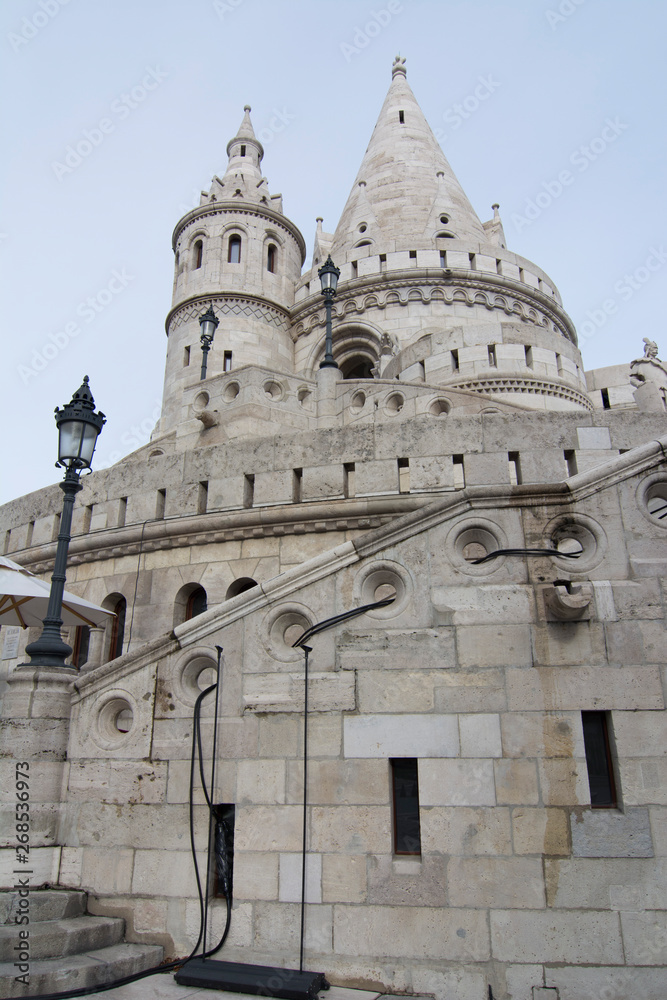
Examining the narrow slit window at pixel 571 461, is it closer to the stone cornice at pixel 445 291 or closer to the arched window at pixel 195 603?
the arched window at pixel 195 603

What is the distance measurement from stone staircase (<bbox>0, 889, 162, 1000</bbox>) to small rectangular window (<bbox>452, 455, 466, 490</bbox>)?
222 inches

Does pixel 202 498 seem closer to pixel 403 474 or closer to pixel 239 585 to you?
pixel 239 585

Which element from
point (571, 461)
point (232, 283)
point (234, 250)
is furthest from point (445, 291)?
point (571, 461)

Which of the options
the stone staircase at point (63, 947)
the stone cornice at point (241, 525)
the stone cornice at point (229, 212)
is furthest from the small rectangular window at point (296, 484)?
the stone cornice at point (229, 212)

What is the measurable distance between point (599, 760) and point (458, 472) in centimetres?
434

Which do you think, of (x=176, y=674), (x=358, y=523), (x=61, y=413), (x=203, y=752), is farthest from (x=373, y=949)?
(x=61, y=413)

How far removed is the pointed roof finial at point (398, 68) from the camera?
1382 inches

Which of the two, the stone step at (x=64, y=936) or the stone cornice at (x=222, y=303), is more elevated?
the stone cornice at (x=222, y=303)

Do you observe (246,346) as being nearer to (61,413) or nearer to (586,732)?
(61,413)

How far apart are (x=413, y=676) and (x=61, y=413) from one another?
427 cm

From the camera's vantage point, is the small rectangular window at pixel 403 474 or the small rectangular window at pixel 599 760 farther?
the small rectangular window at pixel 403 474

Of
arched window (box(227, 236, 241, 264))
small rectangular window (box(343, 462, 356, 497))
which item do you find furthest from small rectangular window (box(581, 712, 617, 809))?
arched window (box(227, 236, 241, 264))

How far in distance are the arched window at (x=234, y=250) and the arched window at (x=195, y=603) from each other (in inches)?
742

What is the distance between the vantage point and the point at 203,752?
19.1ft
